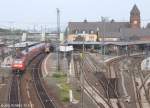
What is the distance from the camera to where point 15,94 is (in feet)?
128

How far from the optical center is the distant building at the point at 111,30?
4611 inches

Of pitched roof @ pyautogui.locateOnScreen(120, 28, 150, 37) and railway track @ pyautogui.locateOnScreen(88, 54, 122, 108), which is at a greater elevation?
pitched roof @ pyautogui.locateOnScreen(120, 28, 150, 37)

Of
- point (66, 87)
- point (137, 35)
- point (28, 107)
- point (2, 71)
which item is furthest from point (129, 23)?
point (28, 107)

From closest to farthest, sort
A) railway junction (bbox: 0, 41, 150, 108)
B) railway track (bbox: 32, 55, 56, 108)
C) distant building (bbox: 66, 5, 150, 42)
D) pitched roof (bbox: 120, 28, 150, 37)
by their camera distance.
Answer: railway track (bbox: 32, 55, 56, 108) → railway junction (bbox: 0, 41, 150, 108) → distant building (bbox: 66, 5, 150, 42) → pitched roof (bbox: 120, 28, 150, 37)

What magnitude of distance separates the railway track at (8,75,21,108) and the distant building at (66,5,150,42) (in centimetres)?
6536

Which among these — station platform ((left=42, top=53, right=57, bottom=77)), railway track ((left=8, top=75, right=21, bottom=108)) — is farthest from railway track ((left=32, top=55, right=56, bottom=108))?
railway track ((left=8, top=75, right=21, bottom=108))

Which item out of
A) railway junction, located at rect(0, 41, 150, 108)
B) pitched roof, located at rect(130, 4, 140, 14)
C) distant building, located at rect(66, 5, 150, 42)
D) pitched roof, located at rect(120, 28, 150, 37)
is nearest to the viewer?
railway junction, located at rect(0, 41, 150, 108)

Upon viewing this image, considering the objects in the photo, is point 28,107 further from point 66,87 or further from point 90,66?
point 90,66

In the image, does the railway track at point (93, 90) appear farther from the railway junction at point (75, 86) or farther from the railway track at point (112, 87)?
the railway track at point (112, 87)

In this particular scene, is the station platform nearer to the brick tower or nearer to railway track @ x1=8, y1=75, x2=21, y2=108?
railway track @ x1=8, y1=75, x2=21, y2=108

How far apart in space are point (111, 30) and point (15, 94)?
291 ft

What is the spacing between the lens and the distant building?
117 m

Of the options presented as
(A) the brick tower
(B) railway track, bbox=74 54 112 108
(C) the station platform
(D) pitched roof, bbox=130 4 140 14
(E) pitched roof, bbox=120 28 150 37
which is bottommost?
(B) railway track, bbox=74 54 112 108

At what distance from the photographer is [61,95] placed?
39062mm
